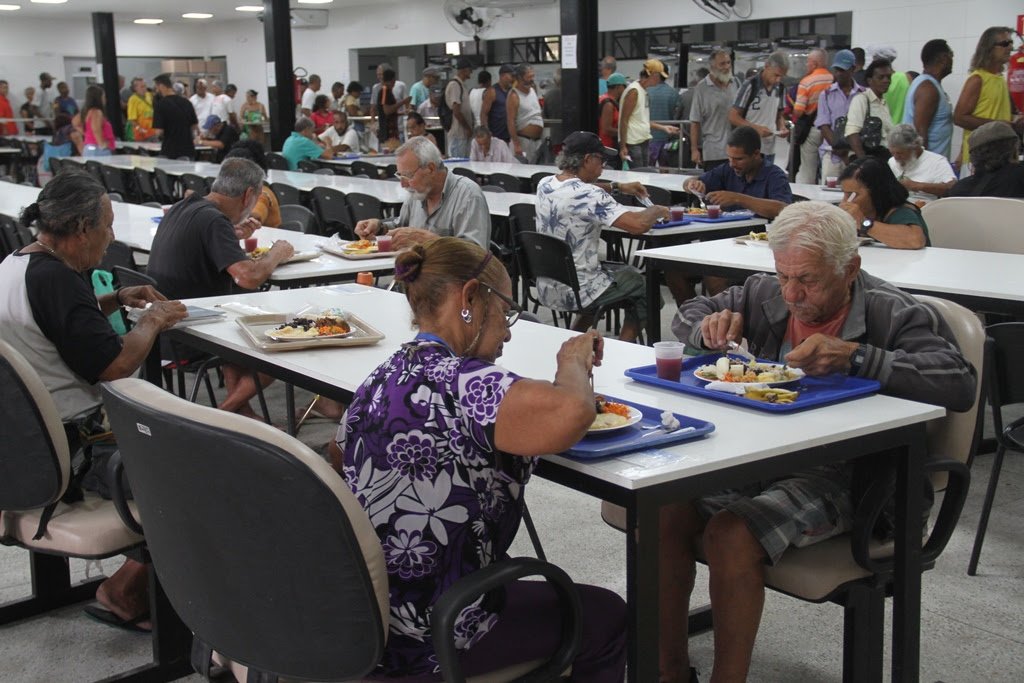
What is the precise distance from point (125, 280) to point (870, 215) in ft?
9.24

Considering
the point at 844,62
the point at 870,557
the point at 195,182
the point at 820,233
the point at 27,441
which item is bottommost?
the point at 870,557

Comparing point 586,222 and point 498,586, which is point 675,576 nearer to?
point 498,586

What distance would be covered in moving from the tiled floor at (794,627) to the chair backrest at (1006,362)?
1.70 ft

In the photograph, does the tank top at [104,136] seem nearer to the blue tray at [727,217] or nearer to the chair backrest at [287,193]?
the chair backrest at [287,193]

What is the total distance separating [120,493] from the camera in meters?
2.11

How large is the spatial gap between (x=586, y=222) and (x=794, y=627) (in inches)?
97.6

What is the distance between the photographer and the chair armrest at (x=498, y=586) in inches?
59.9

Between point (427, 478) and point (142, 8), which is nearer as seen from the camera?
point (427, 478)

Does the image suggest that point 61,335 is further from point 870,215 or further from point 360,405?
point 870,215

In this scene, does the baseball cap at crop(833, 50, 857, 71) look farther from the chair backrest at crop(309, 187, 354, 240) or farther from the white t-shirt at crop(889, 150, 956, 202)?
the chair backrest at crop(309, 187, 354, 240)

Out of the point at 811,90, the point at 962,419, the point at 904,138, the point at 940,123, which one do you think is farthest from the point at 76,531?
the point at 811,90

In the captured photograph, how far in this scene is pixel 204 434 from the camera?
139cm

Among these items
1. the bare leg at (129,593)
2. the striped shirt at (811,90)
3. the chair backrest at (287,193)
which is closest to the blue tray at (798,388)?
the bare leg at (129,593)

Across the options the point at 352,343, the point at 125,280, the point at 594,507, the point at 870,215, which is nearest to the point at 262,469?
the point at 352,343
